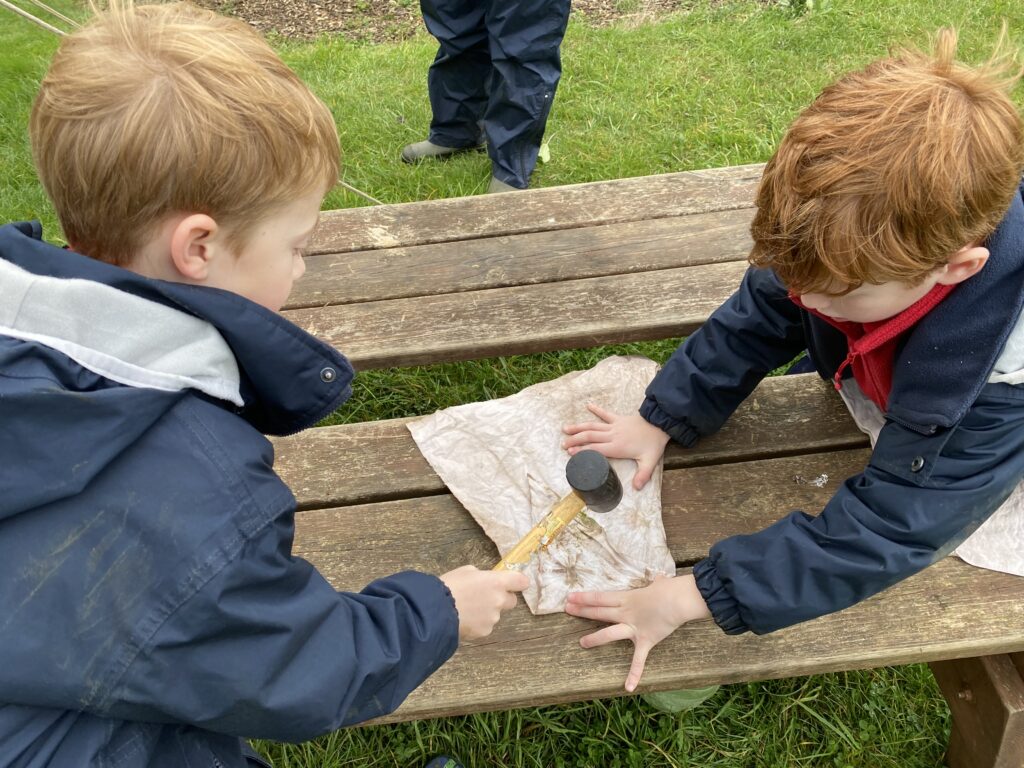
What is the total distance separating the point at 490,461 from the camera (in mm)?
2039

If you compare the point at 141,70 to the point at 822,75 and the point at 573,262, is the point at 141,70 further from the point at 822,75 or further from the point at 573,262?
the point at 822,75

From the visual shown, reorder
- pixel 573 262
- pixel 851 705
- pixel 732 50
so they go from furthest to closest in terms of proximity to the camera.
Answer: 1. pixel 732 50
2. pixel 573 262
3. pixel 851 705

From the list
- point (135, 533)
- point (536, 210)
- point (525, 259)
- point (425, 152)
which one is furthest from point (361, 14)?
point (135, 533)

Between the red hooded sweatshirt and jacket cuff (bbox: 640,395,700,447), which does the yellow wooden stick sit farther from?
the red hooded sweatshirt

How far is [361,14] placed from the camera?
6328 mm

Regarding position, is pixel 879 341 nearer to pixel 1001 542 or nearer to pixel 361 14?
pixel 1001 542

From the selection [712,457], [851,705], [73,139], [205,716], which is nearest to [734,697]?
[851,705]

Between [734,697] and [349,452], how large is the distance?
121 centimetres

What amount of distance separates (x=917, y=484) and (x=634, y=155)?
2.98m

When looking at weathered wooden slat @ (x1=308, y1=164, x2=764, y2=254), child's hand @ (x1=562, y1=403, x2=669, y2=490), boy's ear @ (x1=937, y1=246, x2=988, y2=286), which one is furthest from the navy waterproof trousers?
boy's ear @ (x1=937, y1=246, x2=988, y2=286)

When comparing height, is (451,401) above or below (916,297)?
below

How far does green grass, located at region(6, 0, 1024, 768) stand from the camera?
214 centimetres

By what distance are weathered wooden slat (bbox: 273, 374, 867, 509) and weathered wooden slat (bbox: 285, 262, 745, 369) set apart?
24cm

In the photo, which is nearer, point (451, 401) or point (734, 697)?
point (734, 697)
